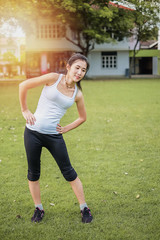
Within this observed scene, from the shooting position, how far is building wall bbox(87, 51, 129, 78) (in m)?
39.9

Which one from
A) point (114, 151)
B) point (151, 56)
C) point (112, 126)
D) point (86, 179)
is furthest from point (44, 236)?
point (151, 56)

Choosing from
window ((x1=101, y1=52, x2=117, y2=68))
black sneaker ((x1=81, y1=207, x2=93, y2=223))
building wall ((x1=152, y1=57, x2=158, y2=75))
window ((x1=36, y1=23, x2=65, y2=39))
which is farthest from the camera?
building wall ((x1=152, y1=57, x2=158, y2=75))

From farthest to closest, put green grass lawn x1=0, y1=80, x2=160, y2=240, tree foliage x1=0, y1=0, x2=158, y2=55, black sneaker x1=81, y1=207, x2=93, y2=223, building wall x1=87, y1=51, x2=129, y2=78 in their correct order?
building wall x1=87, y1=51, x2=129, y2=78 → tree foliage x1=0, y1=0, x2=158, y2=55 → black sneaker x1=81, y1=207, x2=93, y2=223 → green grass lawn x1=0, y1=80, x2=160, y2=240

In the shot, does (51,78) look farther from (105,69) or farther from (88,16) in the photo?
(105,69)

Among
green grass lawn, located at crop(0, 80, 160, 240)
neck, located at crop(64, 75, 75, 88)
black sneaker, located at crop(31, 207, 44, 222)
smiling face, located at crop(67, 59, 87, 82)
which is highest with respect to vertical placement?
smiling face, located at crop(67, 59, 87, 82)

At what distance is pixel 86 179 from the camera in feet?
16.1

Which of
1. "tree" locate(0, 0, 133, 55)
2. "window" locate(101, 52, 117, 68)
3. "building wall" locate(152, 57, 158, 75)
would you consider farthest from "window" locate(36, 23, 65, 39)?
"building wall" locate(152, 57, 158, 75)

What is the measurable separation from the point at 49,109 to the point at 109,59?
125 feet

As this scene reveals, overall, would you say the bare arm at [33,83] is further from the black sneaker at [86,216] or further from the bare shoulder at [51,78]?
the black sneaker at [86,216]

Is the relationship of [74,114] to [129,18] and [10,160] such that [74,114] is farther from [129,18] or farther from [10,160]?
[129,18]

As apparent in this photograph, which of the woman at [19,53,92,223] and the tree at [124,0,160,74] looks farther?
the tree at [124,0,160,74]

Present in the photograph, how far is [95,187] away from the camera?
180 inches

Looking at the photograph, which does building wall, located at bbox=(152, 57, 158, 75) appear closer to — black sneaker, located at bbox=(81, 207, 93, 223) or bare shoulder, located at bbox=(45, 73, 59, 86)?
black sneaker, located at bbox=(81, 207, 93, 223)

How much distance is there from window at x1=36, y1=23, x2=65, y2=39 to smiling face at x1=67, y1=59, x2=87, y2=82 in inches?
1385
